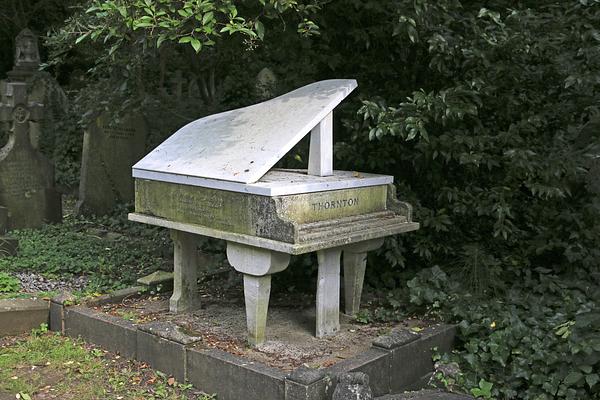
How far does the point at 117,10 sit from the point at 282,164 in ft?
7.05

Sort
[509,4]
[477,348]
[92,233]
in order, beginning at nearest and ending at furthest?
1. [477,348]
2. [509,4]
3. [92,233]

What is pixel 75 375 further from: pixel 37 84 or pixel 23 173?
pixel 37 84

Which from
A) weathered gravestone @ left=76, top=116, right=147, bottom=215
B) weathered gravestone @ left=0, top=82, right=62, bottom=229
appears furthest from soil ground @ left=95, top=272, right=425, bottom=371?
weathered gravestone @ left=76, top=116, right=147, bottom=215

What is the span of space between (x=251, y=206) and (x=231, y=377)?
3.41ft

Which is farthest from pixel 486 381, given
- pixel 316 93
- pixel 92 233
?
pixel 92 233

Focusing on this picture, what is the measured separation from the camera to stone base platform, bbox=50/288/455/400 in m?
4.04

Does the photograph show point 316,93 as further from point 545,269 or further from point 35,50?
point 35,50

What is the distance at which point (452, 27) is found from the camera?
570 cm

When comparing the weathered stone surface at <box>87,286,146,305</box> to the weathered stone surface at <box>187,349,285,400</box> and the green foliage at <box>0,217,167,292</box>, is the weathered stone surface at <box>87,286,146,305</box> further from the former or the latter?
the weathered stone surface at <box>187,349,285,400</box>

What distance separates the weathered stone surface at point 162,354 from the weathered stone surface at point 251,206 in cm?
81

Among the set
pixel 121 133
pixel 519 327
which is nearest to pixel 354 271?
pixel 519 327

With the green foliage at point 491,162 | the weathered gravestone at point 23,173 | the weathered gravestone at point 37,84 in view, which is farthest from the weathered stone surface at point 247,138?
the weathered gravestone at point 37,84

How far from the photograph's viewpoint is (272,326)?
5.20 m

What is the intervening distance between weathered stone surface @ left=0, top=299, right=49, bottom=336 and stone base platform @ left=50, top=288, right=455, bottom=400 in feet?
1.47
